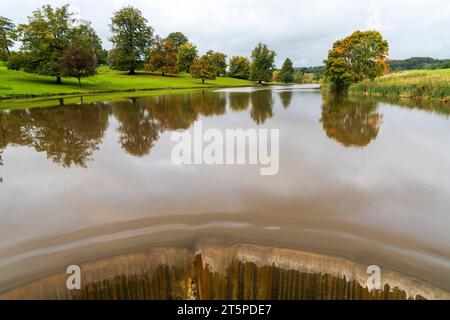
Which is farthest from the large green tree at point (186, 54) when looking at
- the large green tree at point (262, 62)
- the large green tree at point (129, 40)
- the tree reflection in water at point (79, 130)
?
the tree reflection in water at point (79, 130)

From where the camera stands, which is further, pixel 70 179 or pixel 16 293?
pixel 70 179

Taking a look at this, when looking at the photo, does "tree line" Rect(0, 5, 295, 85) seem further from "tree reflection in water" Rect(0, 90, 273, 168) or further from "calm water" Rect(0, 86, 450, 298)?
"calm water" Rect(0, 86, 450, 298)

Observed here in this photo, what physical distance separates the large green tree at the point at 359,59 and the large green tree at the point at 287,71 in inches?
2341

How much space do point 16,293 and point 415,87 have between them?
35.2 metres

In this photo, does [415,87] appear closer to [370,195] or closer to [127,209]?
[370,195]

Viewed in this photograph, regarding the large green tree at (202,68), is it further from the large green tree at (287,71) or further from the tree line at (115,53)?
the large green tree at (287,71)

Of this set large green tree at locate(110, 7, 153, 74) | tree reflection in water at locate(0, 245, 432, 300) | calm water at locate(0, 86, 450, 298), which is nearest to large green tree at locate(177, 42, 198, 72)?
large green tree at locate(110, 7, 153, 74)

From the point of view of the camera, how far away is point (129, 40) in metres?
59.5

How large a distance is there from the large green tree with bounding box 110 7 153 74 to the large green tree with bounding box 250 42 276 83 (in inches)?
1357

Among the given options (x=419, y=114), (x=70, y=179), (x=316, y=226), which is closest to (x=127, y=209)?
(x=70, y=179)

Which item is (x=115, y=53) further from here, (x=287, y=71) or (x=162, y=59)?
(x=287, y=71)

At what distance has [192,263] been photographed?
4184 mm
